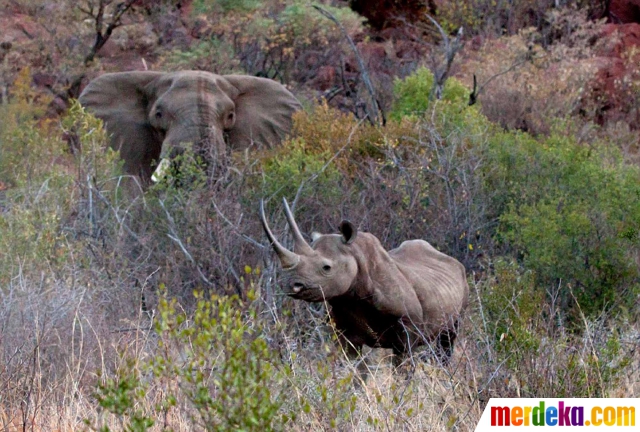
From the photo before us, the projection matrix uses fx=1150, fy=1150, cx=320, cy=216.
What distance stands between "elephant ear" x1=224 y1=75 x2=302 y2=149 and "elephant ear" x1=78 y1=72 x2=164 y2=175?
92cm

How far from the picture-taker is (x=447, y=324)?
6352mm

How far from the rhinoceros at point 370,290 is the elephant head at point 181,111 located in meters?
5.75

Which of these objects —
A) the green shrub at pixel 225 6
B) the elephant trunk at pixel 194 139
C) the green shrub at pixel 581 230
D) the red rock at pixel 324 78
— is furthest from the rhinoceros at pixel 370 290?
the green shrub at pixel 225 6

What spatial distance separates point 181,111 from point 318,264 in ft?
22.1

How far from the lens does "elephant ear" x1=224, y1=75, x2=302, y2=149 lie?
13148mm

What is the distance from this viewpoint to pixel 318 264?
580cm

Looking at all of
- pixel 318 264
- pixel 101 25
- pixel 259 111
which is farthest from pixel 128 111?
pixel 101 25

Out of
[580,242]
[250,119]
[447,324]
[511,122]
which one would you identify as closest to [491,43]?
[511,122]

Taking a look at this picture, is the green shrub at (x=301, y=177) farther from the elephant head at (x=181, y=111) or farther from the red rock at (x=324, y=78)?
the red rock at (x=324, y=78)

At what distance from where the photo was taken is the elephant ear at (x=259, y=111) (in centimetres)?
1315

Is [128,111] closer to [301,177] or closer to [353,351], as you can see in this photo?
[301,177]

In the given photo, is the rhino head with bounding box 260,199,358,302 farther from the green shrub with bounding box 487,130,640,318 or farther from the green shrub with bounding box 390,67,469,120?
the green shrub with bounding box 390,67,469,120

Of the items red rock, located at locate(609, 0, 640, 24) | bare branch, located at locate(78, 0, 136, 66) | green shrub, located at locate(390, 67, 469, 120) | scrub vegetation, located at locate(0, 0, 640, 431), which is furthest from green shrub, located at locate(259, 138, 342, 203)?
red rock, located at locate(609, 0, 640, 24)

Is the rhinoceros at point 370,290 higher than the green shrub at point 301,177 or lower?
higher
